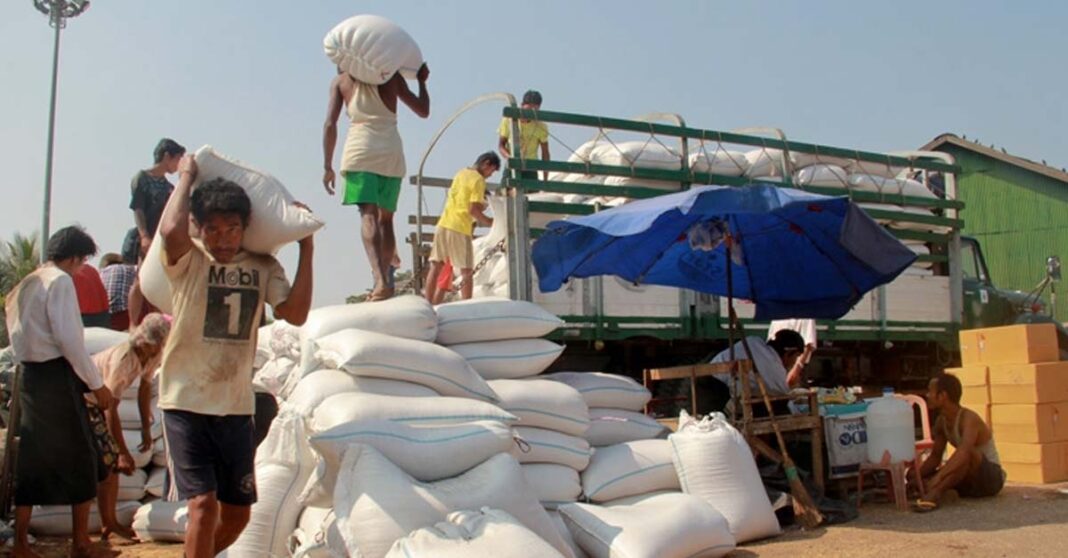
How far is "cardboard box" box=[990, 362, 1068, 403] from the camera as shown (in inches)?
270

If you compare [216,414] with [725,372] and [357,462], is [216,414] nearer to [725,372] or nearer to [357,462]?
[357,462]

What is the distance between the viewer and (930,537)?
16.1ft

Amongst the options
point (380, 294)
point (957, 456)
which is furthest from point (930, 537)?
point (380, 294)

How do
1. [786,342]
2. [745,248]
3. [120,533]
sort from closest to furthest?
[120,533] < [745,248] < [786,342]

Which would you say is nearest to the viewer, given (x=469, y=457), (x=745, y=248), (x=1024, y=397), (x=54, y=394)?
(x=469, y=457)

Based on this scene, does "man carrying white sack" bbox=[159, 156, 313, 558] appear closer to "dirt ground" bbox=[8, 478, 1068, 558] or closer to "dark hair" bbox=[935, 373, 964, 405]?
"dirt ground" bbox=[8, 478, 1068, 558]

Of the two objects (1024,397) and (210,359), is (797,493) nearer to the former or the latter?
(1024,397)

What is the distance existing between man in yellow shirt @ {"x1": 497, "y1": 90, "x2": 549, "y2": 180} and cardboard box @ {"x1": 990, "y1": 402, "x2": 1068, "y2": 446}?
3.76 meters

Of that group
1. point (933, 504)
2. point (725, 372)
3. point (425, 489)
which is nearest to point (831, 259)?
point (725, 372)

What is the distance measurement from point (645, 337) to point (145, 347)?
378cm

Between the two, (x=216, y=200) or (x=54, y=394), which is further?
(x=54, y=394)

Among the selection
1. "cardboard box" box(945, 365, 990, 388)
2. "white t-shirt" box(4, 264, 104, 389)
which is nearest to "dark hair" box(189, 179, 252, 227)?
"white t-shirt" box(4, 264, 104, 389)

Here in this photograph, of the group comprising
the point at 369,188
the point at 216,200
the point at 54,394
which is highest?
the point at 369,188

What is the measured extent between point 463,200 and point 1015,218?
20684mm
